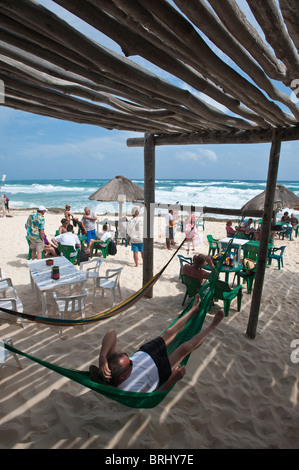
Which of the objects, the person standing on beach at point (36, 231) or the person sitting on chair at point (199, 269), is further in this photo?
the person standing on beach at point (36, 231)

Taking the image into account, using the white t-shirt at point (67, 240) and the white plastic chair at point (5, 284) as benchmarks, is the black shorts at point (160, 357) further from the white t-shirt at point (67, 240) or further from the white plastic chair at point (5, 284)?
the white t-shirt at point (67, 240)

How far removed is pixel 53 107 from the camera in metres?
2.13

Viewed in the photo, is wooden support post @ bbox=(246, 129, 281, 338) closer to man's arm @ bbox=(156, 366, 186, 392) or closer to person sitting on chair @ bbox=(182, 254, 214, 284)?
person sitting on chair @ bbox=(182, 254, 214, 284)

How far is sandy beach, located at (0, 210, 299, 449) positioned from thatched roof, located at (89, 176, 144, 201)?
13.2ft

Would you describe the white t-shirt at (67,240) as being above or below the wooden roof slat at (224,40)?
below

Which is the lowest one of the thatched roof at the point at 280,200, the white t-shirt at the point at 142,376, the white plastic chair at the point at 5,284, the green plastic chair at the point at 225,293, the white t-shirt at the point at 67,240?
the green plastic chair at the point at 225,293

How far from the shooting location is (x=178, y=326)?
2.49m

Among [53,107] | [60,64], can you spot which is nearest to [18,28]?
[60,64]

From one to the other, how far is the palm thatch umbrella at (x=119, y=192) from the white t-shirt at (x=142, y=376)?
5.73 meters

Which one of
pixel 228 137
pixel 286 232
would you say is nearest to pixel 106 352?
pixel 228 137

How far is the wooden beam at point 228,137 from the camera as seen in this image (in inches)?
111

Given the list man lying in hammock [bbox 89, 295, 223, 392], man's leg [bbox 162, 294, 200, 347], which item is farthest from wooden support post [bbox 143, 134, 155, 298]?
man lying in hammock [bbox 89, 295, 223, 392]

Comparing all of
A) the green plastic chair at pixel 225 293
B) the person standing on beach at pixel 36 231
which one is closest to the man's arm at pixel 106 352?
the green plastic chair at pixel 225 293
